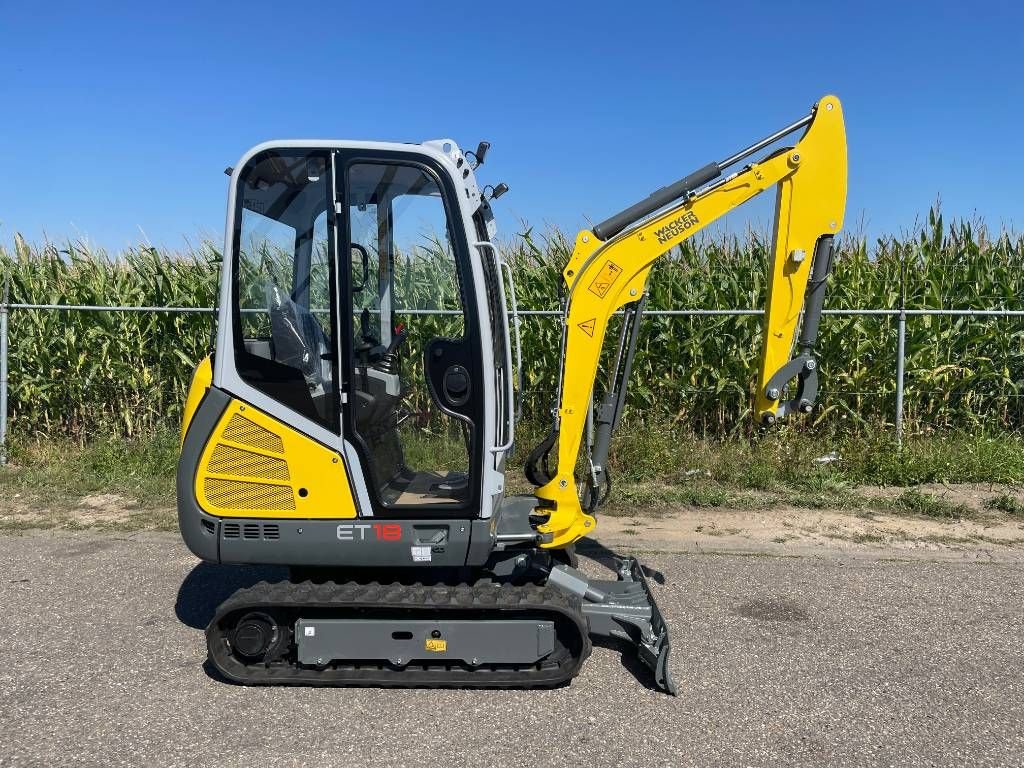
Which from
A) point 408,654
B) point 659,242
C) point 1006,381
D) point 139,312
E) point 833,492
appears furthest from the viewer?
point 139,312

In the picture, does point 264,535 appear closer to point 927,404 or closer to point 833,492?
point 833,492

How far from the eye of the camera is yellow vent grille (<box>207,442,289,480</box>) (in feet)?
13.5

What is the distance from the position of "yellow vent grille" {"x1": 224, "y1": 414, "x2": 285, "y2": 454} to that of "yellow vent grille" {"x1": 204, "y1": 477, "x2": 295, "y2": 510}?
0.63ft

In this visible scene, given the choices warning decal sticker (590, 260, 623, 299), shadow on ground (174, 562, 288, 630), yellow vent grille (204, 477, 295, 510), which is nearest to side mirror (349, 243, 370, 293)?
yellow vent grille (204, 477, 295, 510)

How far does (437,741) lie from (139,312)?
812cm

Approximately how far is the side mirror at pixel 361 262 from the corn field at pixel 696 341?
5.44 metres

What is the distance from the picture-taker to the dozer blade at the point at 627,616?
13.7 ft

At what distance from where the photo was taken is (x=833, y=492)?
8.10 metres

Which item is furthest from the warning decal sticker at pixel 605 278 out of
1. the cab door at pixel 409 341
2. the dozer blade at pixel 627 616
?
the dozer blade at pixel 627 616

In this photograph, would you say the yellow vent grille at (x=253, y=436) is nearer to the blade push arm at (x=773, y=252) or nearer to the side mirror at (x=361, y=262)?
the side mirror at (x=361, y=262)

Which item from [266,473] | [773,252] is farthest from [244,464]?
[773,252]

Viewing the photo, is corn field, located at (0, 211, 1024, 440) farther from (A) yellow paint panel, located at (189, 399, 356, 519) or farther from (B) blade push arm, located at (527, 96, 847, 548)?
(A) yellow paint panel, located at (189, 399, 356, 519)

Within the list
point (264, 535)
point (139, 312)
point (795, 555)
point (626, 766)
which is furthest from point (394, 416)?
point (139, 312)

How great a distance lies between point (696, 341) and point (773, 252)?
465 centimetres
